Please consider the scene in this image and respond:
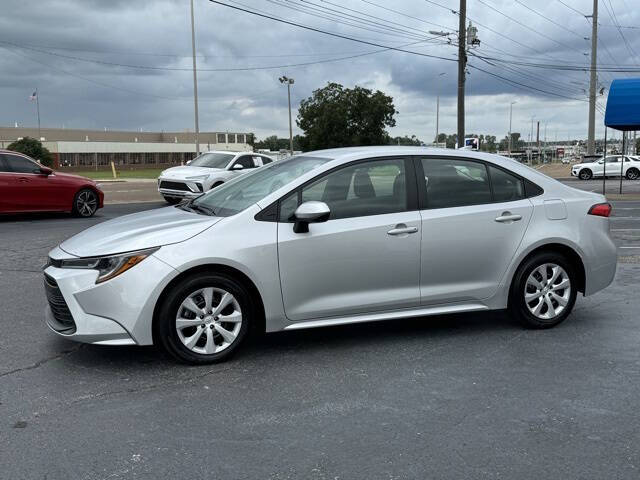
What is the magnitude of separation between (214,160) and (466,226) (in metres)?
15.9

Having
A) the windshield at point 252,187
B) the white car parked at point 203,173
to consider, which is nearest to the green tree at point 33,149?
the white car parked at point 203,173

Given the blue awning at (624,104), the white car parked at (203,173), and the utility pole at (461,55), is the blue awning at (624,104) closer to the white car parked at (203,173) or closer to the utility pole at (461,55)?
the utility pole at (461,55)

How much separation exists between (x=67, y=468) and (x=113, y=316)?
54.6 inches

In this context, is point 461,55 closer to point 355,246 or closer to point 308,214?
point 355,246

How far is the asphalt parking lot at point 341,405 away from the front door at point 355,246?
16.9 inches

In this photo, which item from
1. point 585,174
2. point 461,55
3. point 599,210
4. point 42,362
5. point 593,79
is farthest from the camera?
point 593,79

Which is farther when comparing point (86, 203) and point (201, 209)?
point (86, 203)

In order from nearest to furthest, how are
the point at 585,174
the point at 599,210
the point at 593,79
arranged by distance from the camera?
the point at 599,210
the point at 585,174
the point at 593,79

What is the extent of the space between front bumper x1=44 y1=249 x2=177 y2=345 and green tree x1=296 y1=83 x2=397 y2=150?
2817 inches

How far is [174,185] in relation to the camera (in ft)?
63.9

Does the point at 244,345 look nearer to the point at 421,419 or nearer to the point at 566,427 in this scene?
the point at 421,419

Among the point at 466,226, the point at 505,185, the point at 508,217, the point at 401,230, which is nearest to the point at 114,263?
the point at 401,230

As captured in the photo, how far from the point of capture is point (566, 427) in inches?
150

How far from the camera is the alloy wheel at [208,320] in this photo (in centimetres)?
471
